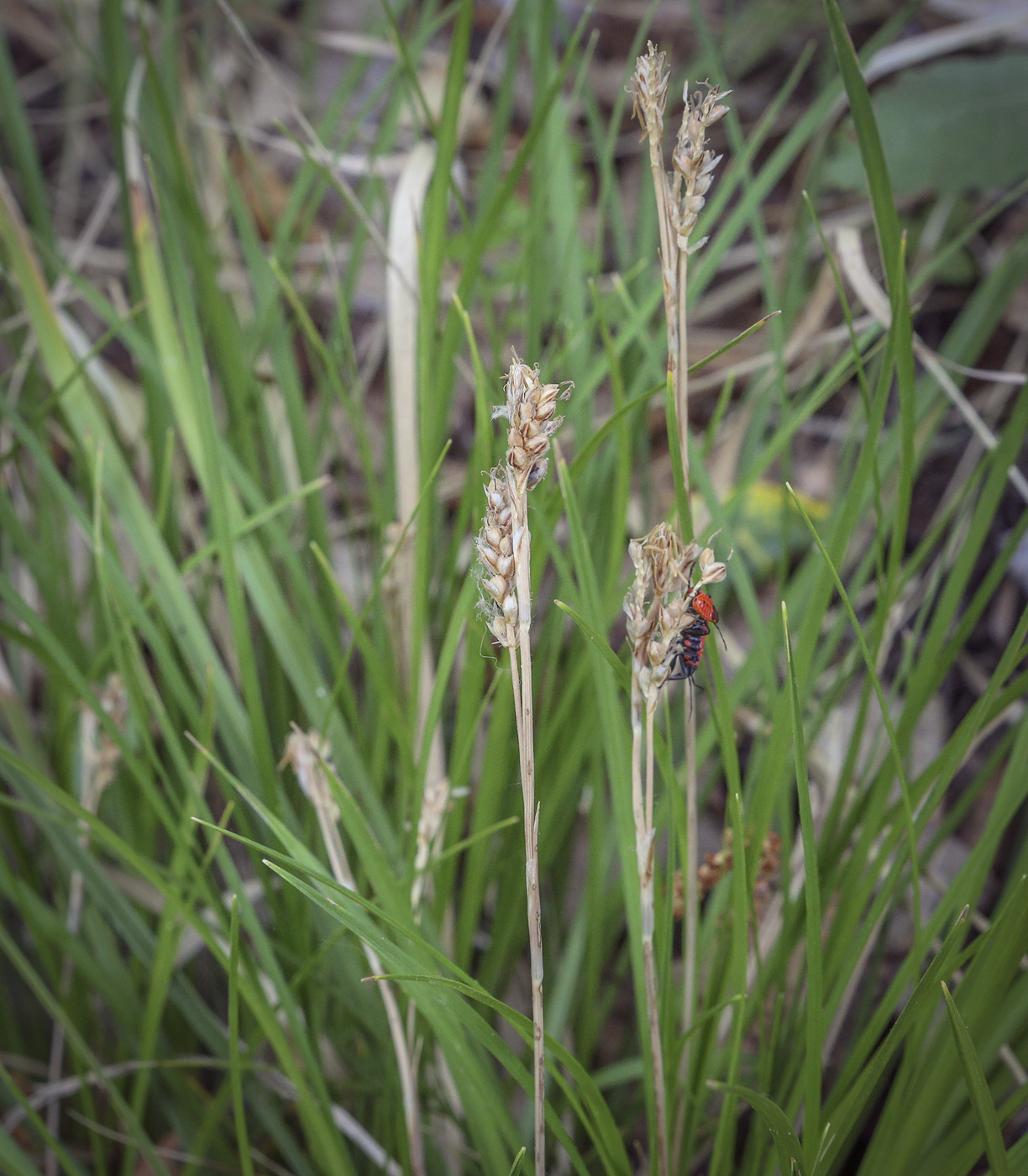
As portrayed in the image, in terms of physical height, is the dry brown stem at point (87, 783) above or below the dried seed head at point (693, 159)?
below

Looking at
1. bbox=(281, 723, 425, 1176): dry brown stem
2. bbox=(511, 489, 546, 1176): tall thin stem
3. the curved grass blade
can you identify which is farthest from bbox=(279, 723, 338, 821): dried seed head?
the curved grass blade

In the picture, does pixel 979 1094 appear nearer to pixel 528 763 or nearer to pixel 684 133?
pixel 528 763

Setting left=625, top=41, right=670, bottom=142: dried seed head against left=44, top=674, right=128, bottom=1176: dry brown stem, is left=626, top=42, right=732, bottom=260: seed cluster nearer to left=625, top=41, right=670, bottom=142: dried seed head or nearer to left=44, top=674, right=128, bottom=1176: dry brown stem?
left=625, top=41, right=670, bottom=142: dried seed head

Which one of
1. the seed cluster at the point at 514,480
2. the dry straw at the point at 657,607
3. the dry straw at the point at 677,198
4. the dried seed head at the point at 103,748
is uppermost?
the dry straw at the point at 677,198

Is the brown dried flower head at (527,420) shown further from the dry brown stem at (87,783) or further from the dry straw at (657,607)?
the dry brown stem at (87,783)

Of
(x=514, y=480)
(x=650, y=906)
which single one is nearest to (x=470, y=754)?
(x=650, y=906)

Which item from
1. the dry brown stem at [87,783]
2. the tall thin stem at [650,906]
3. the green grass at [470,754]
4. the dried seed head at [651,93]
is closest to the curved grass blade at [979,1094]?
the green grass at [470,754]

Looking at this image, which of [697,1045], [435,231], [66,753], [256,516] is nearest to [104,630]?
[66,753]
